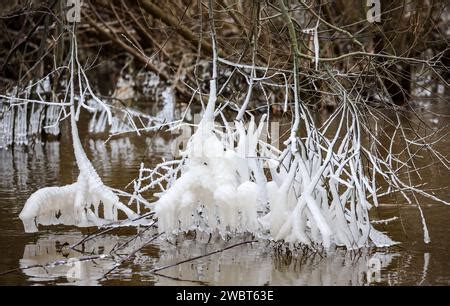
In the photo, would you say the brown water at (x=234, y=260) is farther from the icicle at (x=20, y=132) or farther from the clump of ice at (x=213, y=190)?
the icicle at (x=20, y=132)

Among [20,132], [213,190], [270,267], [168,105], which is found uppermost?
[168,105]

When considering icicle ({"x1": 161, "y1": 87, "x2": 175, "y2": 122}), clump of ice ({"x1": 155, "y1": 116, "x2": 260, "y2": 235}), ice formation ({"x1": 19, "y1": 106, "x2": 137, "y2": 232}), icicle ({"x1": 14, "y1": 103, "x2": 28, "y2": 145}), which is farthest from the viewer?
icicle ({"x1": 161, "y1": 87, "x2": 175, "y2": 122})

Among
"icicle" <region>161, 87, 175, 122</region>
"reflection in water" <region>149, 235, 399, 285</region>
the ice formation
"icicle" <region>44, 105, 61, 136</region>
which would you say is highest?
"icicle" <region>161, 87, 175, 122</region>

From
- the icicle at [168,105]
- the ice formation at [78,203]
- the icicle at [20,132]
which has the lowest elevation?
the ice formation at [78,203]

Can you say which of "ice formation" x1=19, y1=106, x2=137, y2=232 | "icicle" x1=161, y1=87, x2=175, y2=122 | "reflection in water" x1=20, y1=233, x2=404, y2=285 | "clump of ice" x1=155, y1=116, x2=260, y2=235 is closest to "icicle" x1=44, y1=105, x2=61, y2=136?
"icicle" x1=161, y1=87, x2=175, y2=122

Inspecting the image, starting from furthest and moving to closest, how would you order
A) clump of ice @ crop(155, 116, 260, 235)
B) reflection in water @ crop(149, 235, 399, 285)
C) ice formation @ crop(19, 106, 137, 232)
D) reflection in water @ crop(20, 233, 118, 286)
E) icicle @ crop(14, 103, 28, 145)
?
icicle @ crop(14, 103, 28, 145), ice formation @ crop(19, 106, 137, 232), clump of ice @ crop(155, 116, 260, 235), reflection in water @ crop(20, 233, 118, 286), reflection in water @ crop(149, 235, 399, 285)

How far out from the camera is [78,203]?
903 cm

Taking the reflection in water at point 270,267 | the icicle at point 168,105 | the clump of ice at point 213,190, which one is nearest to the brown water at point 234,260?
the reflection in water at point 270,267

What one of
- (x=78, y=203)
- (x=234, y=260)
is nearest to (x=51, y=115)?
(x=78, y=203)

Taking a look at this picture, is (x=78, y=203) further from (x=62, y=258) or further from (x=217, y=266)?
(x=217, y=266)

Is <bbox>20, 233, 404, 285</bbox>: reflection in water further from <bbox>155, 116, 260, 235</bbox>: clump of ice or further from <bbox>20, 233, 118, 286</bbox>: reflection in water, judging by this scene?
<bbox>155, 116, 260, 235</bbox>: clump of ice

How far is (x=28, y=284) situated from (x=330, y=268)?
2394mm

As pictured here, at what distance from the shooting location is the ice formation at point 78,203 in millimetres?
9000

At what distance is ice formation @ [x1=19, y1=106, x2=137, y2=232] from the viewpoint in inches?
354
